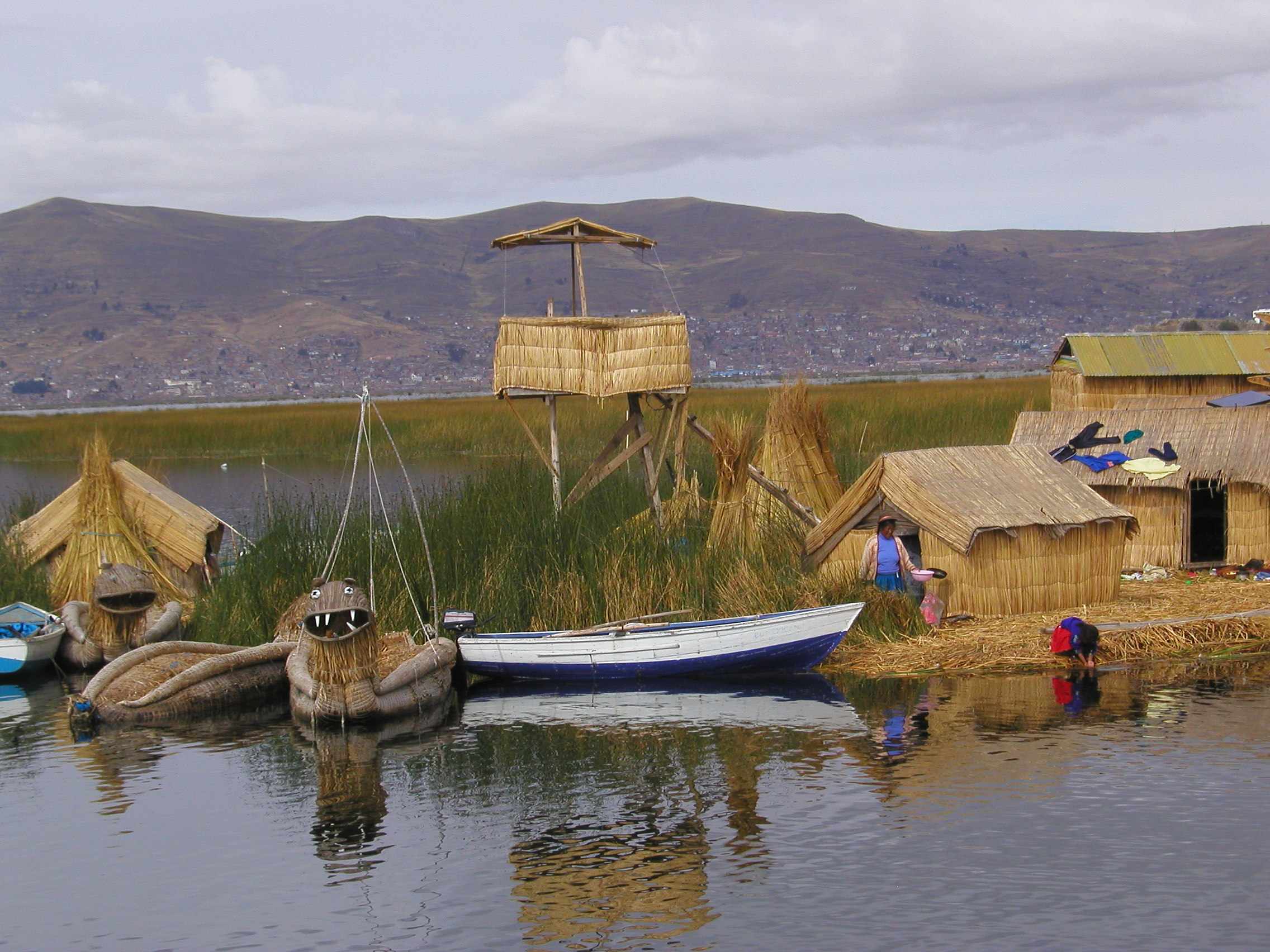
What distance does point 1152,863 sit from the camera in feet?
36.0

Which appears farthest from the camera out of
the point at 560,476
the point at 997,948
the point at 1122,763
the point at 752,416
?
the point at 752,416

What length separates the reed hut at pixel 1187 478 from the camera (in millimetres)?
20484

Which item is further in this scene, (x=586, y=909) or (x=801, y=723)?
(x=801, y=723)

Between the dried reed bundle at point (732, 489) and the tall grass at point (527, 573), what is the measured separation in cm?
46

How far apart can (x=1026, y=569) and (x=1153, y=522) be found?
3843 millimetres

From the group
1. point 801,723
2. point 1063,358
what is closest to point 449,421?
point 1063,358

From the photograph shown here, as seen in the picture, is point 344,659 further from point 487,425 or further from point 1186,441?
point 487,425

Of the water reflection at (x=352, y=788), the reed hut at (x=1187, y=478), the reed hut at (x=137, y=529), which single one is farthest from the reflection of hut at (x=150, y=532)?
the reed hut at (x=1187, y=478)

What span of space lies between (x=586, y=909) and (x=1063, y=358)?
790 inches

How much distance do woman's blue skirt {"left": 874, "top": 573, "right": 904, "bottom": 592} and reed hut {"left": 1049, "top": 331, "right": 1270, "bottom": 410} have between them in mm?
10158

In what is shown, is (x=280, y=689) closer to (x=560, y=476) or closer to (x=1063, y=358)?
(x=560, y=476)

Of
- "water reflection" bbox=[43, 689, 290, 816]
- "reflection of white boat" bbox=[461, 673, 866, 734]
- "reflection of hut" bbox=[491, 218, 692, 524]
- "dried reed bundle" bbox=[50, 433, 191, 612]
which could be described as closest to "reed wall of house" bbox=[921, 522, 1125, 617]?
"reflection of white boat" bbox=[461, 673, 866, 734]

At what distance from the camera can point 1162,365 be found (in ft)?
88.8

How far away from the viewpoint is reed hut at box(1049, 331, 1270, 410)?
2697cm
